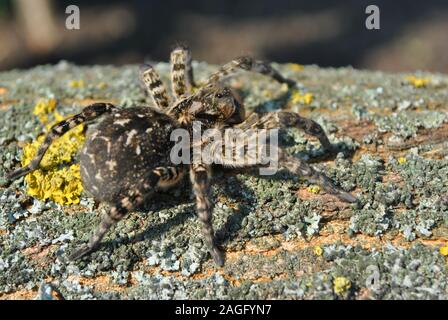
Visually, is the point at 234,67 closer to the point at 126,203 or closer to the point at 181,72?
the point at 181,72

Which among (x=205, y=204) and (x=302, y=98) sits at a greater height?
(x=302, y=98)

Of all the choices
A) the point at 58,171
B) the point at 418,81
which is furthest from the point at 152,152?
the point at 418,81

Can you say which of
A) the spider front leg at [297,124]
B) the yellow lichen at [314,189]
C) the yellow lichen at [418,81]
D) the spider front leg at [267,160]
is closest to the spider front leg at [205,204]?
the spider front leg at [267,160]

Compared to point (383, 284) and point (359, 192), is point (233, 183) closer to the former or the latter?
point (359, 192)

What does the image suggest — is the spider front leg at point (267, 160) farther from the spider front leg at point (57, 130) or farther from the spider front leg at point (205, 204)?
the spider front leg at point (57, 130)
